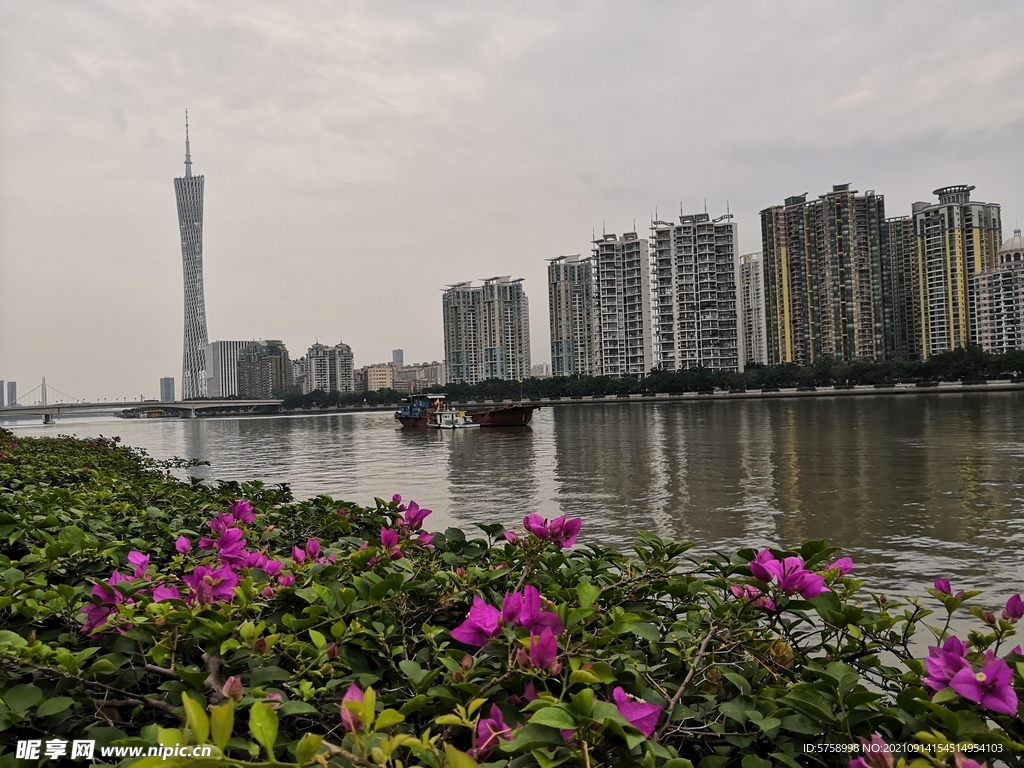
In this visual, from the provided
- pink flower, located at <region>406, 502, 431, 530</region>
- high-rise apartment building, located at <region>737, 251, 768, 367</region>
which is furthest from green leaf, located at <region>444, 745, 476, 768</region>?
high-rise apartment building, located at <region>737, 251, 768, 367</region>

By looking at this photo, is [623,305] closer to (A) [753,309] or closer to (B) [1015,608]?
(A) [753,309]

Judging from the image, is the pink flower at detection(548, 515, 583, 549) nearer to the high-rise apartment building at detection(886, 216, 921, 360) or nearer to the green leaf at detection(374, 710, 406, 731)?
the green leaf at detection(374, 710, 406, 731)

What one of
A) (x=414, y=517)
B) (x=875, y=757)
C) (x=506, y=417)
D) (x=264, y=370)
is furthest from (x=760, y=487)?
(x=264, y=370)

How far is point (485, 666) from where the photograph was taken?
104cm

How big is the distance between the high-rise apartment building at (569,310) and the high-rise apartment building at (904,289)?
3929 centimetres

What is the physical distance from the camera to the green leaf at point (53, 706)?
2.99 ft

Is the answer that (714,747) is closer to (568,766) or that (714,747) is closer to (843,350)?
(568,766)

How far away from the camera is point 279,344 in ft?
443

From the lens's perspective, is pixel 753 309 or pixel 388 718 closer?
pixel 388 718

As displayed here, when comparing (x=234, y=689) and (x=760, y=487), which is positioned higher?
(x=234, y=689)

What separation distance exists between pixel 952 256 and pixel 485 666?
84278 mm

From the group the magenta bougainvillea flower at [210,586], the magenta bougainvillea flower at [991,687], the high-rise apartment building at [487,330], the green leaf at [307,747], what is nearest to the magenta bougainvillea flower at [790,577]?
the magenta bougainvillea flower at [991,687]

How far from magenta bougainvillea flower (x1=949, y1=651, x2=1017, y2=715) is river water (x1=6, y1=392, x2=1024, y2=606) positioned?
4.45m

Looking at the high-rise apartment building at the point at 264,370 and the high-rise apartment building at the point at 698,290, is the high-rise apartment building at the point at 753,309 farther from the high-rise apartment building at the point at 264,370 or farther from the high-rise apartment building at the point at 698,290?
the high-rise apartment building at the point at 264,370
